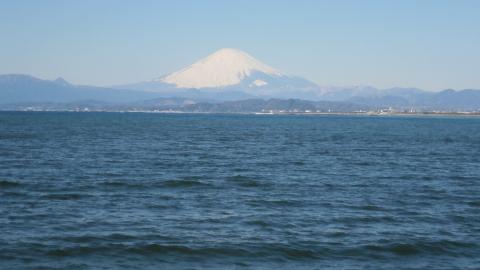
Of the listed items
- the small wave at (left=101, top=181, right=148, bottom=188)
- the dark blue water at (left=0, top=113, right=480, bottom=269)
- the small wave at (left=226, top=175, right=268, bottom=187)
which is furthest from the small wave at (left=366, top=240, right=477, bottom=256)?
the small wave at (left=101, top=181, right=148, bottom=188)

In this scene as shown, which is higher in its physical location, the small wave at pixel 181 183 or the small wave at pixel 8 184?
the small wave at pixel 8 184

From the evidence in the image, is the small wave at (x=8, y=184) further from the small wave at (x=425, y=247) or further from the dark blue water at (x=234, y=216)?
the small wave at (x=425, y=247)

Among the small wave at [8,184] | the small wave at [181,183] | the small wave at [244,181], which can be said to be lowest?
the small wave at [244,181]

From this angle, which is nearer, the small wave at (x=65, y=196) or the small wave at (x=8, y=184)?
the small wave at (x=65, y=196)

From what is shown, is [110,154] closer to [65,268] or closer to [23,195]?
[23,195]

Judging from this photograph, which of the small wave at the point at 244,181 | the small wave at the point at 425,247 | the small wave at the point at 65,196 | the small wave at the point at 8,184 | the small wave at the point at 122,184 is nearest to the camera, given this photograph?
the small wave at the point at 425,247

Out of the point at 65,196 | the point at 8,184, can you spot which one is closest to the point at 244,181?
the point at 65,196

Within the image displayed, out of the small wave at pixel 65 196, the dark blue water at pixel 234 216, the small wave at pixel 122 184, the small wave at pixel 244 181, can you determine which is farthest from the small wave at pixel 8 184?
the small wave at pixel 244 181

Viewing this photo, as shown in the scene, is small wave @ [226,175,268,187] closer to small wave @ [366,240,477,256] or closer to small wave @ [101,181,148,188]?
small wave @ [101,181,148,188]

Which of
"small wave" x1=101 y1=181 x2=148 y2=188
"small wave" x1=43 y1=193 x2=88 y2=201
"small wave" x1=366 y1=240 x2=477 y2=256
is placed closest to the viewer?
"small wave" x1=366 y1=240 x2=477 y2=256

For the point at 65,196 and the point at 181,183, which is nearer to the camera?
the point at 65,196

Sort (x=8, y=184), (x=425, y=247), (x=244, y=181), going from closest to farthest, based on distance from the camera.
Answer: (x=425, y=247) < (x=8, y=184) < (x=244, y=181)

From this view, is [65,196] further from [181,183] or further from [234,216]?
[234,216]

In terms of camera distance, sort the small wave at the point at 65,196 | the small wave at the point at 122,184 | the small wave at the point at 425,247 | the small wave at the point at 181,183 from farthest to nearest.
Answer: the small wave at the point at 181,183
the small wave at the point at 122,184
the small wave at the point at 65,196
the small wave at the point at 425,247
